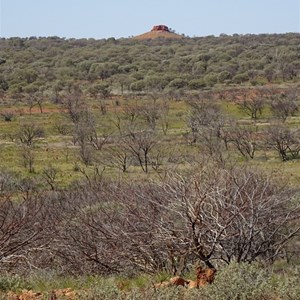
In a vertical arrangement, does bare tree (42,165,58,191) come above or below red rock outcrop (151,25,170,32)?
below

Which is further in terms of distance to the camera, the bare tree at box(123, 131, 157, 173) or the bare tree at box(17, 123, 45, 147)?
the bare tree at box(17, 123, 45, 147)

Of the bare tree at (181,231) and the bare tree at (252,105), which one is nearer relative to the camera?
the bare tree at (181,231)

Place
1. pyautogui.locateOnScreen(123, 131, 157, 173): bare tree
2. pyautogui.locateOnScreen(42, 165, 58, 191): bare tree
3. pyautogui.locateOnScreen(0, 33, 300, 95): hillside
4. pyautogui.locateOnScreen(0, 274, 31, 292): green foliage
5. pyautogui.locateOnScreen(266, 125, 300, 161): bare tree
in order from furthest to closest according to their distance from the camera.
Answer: pyautogui.locateOnScreen(0, 33, 300, 95): hillside < pyautogui.locateOnScreen(266, 125, 300, 161): bare tree < pyautogui.locateOnScreen(123, 131, 157, 173): bare tree < pyautogui.locateOnScreen(42, 165, 58, 191): bare tree < pyautogui.locateOnScreen(0, 274, 31, 292): green foliage

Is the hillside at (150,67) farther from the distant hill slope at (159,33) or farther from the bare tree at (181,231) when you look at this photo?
the bare tree at (181,231)

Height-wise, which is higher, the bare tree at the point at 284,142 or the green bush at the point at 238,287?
the green bush at the point at 238,287

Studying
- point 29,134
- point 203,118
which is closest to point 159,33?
point 203,118

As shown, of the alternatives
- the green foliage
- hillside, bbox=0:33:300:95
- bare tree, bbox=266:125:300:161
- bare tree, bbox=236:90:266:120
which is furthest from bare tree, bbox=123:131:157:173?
hillside, bbox=0:33:300:95

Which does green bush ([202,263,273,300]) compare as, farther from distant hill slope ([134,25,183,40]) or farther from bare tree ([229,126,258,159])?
distant hill slope ([134,25,183,40])

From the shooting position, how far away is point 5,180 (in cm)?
2330

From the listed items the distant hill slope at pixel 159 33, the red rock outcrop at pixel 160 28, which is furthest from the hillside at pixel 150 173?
the red rock outcrop at pixel 160 28

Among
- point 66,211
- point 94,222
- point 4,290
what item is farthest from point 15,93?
point 4,290

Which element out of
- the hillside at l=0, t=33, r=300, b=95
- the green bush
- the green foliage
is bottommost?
the hillside at l=0, t=33, r=300, b=95

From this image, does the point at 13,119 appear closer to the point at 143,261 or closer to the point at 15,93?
the point at 15,93

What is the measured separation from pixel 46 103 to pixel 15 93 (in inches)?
363
